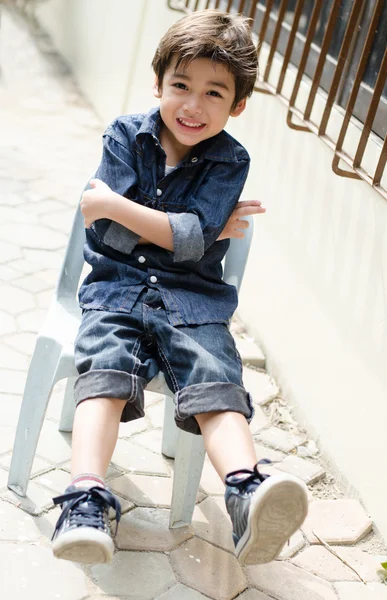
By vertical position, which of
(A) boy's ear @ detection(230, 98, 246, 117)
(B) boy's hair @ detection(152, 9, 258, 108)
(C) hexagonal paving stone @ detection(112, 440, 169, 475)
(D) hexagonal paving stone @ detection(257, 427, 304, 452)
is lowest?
(D) hexagonal paving stone @ detection(257, 427, 304, 452)

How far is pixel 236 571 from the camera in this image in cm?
240

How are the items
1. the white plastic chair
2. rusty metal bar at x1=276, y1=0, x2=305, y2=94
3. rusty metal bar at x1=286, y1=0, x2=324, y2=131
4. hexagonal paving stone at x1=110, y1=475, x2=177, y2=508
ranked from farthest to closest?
1. rusty metal bar at x1=276, y1=0, x2=305, y2=94
2. rusty metal bar at x1=286, y1=0, x2=324, y2=131
3. hexagonal paving stone at x1=110, y1=475, x2=177, y2=508
4. the white plastic chair

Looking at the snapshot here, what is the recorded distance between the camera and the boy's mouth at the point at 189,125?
92.8 inches

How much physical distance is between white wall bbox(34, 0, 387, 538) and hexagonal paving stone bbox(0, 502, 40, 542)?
3.55 feet

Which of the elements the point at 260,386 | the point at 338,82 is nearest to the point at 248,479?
the point at 260,386

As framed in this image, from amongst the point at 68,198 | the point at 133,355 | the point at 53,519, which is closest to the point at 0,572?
the point at 53,519

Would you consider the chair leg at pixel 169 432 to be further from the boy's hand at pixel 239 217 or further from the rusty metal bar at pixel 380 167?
the rusty metal bar at pixel 380 167

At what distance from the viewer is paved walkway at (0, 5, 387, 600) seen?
2.26 meters

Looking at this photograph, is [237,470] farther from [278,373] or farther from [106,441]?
[278,373]

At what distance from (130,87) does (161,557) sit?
4003mm

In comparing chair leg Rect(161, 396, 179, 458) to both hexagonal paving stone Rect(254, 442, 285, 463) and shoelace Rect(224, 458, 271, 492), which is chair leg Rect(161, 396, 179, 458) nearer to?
hexagonal paving stone Rect(254, 442, 285, 463)

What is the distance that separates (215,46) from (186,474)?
1184 millimetres

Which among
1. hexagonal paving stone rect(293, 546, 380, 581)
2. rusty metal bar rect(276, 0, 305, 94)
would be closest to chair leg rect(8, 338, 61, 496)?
hexagonal paving stone rect(293, 546, 380, 581)

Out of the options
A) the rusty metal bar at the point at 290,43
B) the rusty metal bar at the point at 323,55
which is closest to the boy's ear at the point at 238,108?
the rusty metal bar at the point at 323,55
